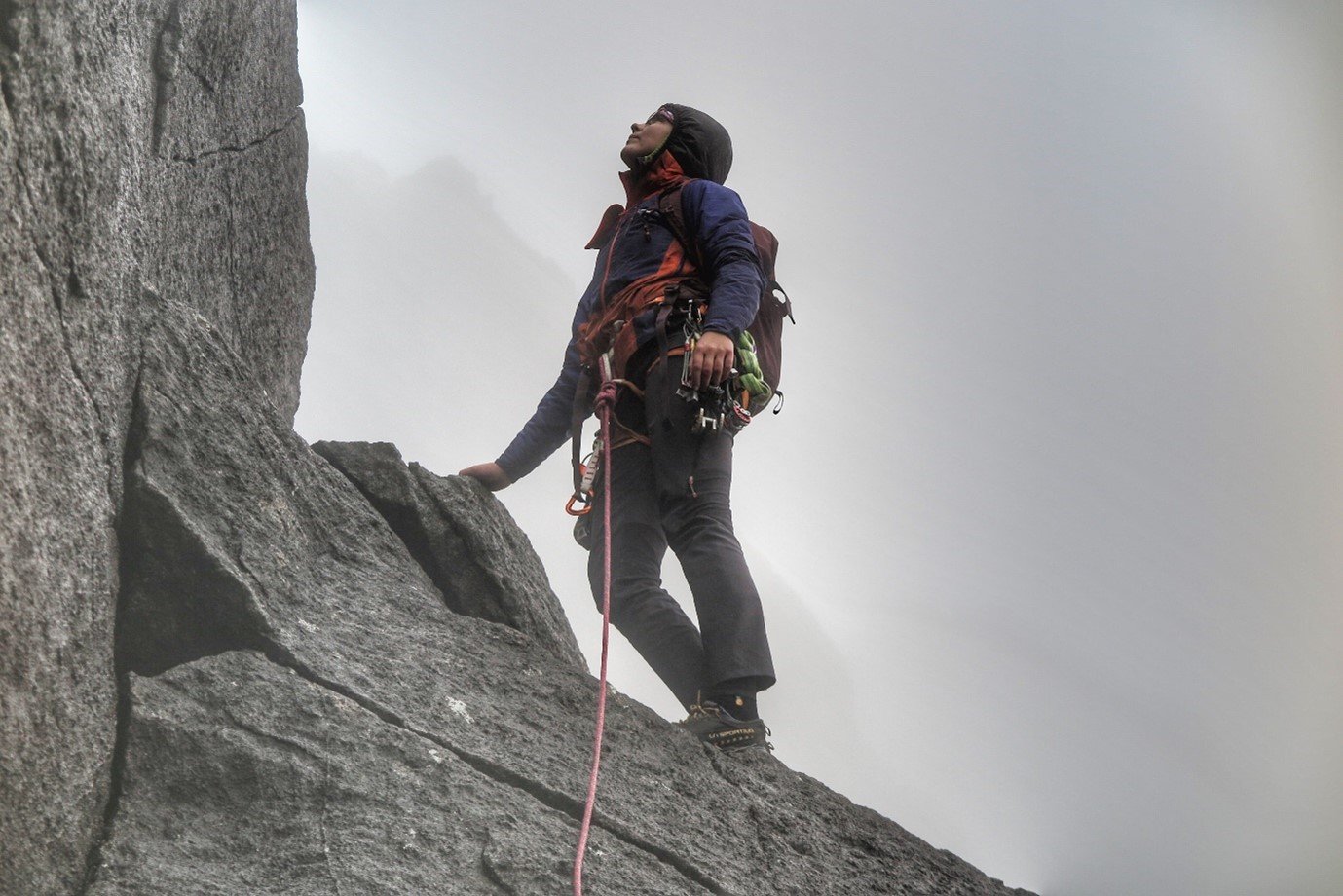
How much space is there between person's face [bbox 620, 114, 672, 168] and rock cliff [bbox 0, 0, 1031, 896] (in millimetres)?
1980

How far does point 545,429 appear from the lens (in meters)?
5.84

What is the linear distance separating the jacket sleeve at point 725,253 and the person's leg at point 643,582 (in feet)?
2.38

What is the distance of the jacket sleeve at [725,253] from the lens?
4.93 m

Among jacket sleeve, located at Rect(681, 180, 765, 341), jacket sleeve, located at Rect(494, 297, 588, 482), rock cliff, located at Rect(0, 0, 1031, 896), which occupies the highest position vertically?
jacket sleeve, located at Rect(681, 180, 765, 341)

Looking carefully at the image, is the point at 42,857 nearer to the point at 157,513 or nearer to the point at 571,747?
the point at 157,513

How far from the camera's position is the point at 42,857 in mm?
2842

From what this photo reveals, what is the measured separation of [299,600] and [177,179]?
2023mm

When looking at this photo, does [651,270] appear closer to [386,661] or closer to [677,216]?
[677,216]

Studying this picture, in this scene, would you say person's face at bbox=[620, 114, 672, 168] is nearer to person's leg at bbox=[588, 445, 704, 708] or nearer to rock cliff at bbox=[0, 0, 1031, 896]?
person's leg at bbox=[588, 445, 704, 708]

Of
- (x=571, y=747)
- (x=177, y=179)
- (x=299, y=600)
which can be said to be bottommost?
(x=571, y=747)

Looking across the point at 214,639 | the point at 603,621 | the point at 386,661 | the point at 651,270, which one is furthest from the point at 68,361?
the point at 651,270

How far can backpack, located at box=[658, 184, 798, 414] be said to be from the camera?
5.45m

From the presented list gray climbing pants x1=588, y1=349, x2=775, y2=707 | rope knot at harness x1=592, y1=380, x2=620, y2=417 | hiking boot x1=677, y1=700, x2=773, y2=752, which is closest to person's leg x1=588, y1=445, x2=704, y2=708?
gray climbing pants x1=588, y1=349, x2=775, y2=707

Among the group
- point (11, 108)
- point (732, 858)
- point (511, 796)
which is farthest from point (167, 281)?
point (732, 858)
